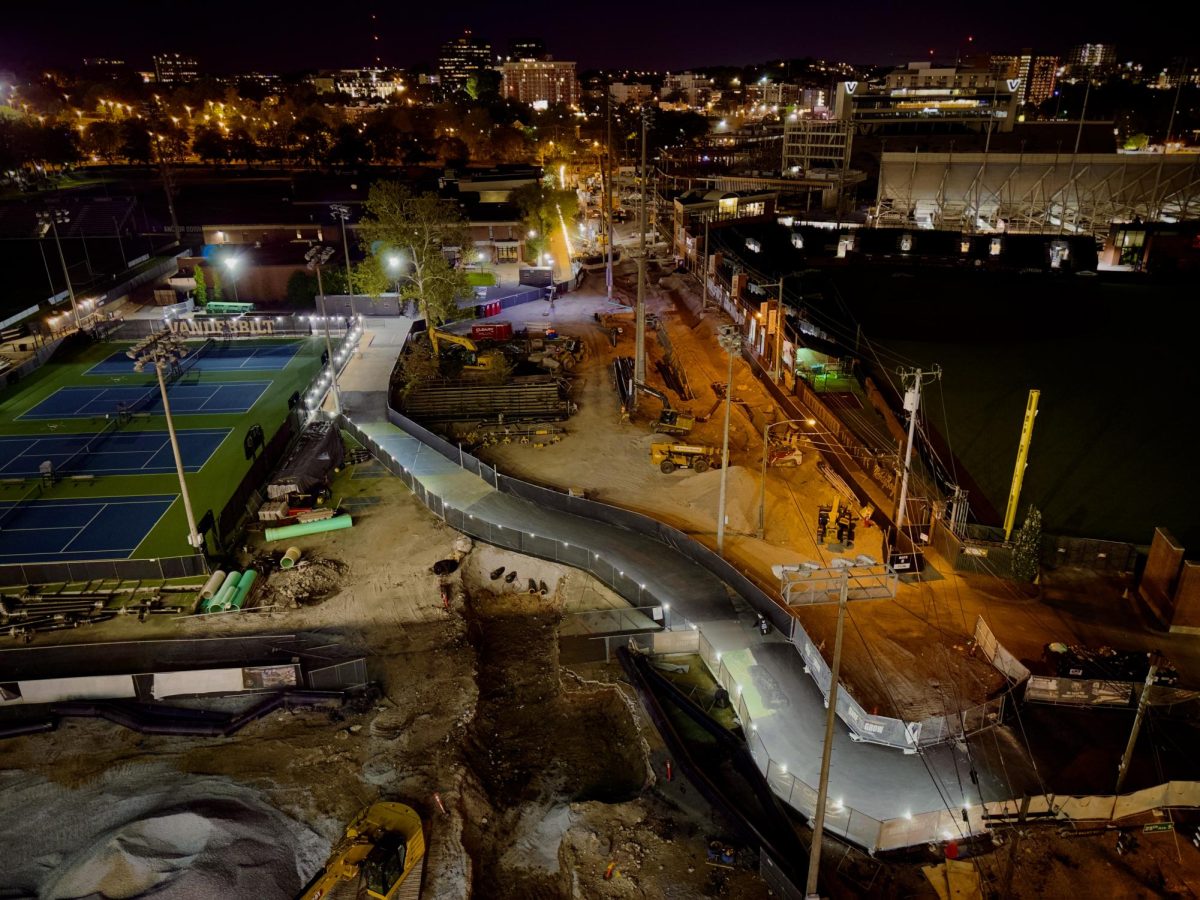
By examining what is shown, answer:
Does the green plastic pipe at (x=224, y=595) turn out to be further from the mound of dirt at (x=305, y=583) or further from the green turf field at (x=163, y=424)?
the green turf field at (x=163, y=424)

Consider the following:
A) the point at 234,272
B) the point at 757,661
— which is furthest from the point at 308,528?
the point at 234,272

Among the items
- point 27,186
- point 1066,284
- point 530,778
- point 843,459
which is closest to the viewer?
point 530,778

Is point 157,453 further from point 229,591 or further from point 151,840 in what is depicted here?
point 151,840

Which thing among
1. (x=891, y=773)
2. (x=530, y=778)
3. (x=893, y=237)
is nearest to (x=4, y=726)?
(x=530, y=778)

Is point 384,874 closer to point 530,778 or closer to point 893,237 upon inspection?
point 530,778

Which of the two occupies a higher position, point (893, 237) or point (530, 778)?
point (893, 237)

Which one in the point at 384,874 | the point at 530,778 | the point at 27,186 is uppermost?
the point at 27,186
